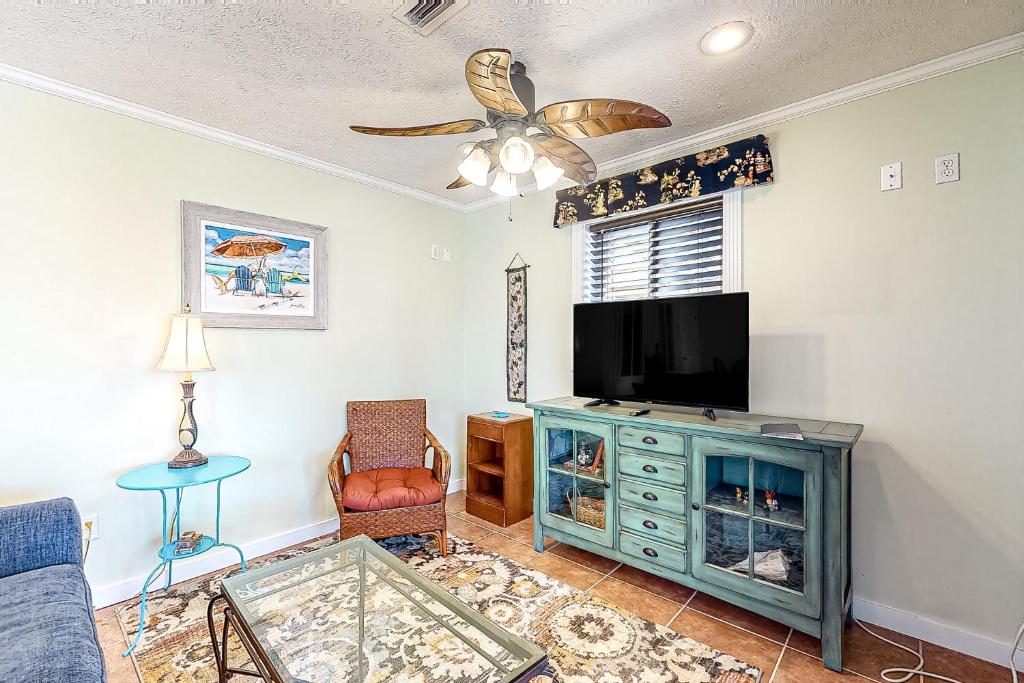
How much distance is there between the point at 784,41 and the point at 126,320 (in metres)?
3.34

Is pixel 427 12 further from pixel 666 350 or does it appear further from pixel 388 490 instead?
pixel 388 490

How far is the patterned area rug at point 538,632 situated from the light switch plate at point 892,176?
218 centimetres

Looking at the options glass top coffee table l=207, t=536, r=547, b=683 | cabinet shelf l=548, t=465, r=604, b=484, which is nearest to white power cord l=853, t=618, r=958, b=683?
cabinet shelf l=548, t=465, r=604, b=484

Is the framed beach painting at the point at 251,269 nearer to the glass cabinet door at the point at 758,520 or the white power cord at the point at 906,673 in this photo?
the glass cabinet door at the point at 758,520

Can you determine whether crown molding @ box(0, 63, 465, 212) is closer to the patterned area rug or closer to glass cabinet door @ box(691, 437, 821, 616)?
the patterned area rug

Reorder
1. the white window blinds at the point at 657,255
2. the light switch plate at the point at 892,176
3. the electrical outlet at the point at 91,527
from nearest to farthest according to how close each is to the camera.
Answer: the light switch plate at the point at 892,176, the electrical outlet at the point at 91,527, the white window blinds at the point at 657,255

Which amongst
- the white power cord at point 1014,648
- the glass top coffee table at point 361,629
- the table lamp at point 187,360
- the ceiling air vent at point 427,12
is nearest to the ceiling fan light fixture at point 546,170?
the ceiling air vent at point 427,12

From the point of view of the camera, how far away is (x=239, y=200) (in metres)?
2.76

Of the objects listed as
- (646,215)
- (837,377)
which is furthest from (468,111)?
(837,377)

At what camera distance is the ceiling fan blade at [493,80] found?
1.39 metres

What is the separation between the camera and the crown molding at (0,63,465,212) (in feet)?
6.87

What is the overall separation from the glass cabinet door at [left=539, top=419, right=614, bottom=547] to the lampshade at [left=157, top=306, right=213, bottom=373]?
6.28ft

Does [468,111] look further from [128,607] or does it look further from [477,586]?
[128,607]

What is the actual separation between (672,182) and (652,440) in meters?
1.54
